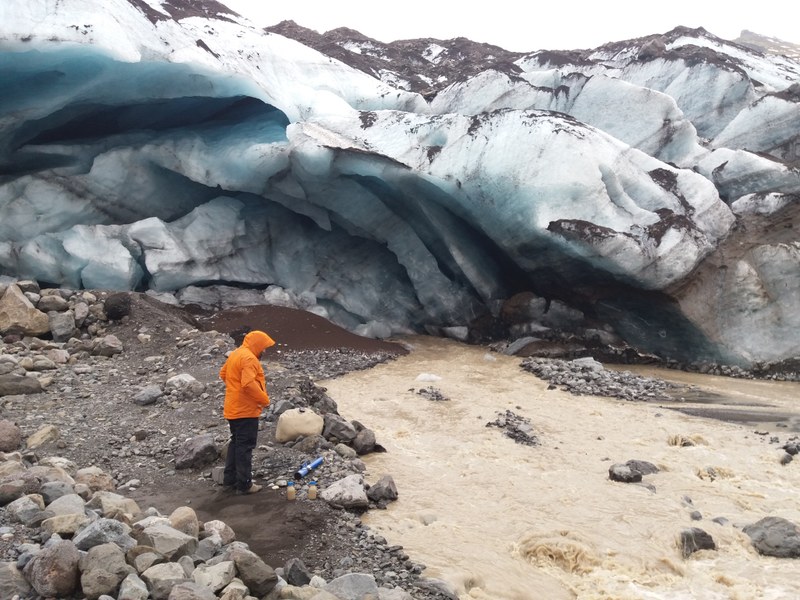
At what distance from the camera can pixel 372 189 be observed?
13.2 meters

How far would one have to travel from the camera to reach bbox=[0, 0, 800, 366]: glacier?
36.3 feet

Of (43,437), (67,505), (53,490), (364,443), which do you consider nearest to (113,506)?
(67,505)

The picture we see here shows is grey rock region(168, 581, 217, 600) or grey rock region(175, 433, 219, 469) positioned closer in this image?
grey rock region(168, 581, 217, 600)

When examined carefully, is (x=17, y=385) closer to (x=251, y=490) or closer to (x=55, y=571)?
(x=251, y=490)

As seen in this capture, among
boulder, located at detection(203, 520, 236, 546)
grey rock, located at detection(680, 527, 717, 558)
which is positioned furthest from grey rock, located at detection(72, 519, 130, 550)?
grey rock, located at detection(680, 527, 717, 558)

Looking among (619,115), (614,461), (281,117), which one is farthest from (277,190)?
(614,461)

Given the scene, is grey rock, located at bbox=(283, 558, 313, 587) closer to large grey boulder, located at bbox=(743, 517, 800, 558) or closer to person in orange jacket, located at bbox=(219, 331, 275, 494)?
person in orange jacket, located at bbox=(219, 331, 275, 494)

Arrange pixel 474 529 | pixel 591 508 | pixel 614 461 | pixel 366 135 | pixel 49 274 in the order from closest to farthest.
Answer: pixel 474 529 < pixel 591 508 < pixel 614 461 < pixel 49 274 < pixel 366 135

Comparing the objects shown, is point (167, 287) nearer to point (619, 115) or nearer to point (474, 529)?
point (474, 529)

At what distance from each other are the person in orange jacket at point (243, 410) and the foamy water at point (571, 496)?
1021mm

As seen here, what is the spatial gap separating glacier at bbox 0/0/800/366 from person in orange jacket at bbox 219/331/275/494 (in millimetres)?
8010

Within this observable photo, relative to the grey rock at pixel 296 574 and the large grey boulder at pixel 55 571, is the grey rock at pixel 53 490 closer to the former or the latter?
the large grey boulder at pixel 55 571

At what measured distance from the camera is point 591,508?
4926 millimetres

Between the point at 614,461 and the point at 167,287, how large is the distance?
9.90 m
